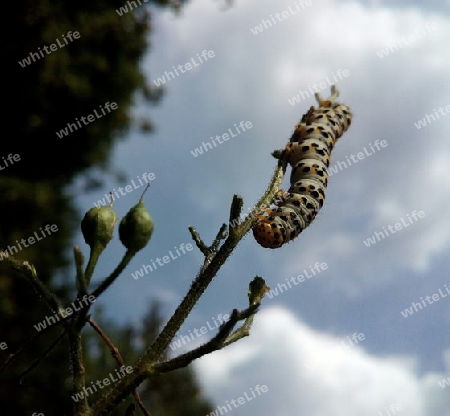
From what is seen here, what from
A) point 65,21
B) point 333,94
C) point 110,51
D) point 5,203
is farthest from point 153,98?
point 333,94
